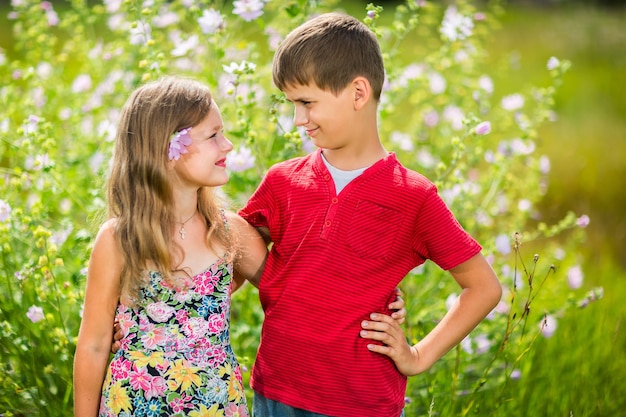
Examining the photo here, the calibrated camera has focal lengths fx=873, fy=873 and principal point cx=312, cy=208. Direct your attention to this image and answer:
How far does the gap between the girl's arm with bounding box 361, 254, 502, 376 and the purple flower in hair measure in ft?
1.67

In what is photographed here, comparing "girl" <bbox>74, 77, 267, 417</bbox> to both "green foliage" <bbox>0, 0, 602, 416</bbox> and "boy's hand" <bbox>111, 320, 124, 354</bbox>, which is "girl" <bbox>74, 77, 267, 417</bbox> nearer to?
"boy's hand" <bbox>111, 320, 124, 354</bbox>

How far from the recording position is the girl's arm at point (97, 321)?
174 cm

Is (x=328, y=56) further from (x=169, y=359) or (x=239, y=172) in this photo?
(x=239, y=172)

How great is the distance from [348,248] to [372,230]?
0.06 metres

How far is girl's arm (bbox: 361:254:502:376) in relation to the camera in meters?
1.78

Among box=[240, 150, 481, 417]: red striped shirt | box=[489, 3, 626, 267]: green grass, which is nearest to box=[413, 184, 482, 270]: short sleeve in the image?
box=[240, 150, 481, 417]: red striped shirt

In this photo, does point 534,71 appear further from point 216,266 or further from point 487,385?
point 216,266

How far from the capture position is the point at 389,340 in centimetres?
178

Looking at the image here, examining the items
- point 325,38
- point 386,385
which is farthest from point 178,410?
point 325,38

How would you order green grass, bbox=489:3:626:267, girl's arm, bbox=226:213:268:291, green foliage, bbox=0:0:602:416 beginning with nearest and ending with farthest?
1. girl's arm, bbox=226:213:268:291
2. green foliage, bbox=0:0:602:416
3. green grass, bbox=489:3:626:267

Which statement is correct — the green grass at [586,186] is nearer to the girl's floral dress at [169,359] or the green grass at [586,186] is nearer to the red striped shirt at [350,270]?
the red striped shirt at [350,270]

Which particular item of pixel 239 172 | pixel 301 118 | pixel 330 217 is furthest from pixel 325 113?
pixel 239 172

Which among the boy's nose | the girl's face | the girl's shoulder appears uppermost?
the boy's nose

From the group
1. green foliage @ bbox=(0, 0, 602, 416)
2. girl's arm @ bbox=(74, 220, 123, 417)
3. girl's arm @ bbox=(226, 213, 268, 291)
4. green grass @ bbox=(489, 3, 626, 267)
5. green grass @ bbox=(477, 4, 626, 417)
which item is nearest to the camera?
girl's arm @ bbox=(74, 220, 123, 417)
